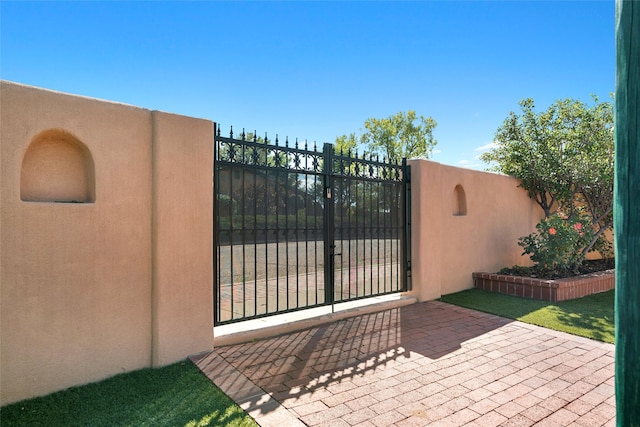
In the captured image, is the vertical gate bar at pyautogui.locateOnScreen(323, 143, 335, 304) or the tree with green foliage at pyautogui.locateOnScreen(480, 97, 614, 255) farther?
the tree with green foliage at pyautogui.locateOnScreen(480, 97, 614, 255)

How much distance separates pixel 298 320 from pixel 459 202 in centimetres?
469

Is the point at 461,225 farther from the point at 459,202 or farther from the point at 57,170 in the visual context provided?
the point at 57,170

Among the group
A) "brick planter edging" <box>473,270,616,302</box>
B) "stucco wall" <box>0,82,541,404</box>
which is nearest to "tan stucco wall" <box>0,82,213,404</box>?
"stucco wall" <box>0,82,541,404</box>

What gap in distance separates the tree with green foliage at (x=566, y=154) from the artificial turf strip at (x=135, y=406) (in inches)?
334

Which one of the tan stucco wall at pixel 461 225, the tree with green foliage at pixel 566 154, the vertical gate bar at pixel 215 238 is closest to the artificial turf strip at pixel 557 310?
the tan stucco wall at pixel 461 225

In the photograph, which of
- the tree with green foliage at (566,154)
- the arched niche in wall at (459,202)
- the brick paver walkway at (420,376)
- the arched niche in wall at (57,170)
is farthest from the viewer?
the tree with green foliage at (566,154)

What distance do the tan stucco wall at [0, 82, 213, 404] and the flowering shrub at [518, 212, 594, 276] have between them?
6.99 metres

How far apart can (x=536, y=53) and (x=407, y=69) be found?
3.10 metres

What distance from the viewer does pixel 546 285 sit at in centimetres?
679

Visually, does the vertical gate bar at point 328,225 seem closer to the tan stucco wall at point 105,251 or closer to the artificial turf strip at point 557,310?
the tan stucco wall at point 105,251

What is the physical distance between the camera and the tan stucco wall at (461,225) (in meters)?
6.67

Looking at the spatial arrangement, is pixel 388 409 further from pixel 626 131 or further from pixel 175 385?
pixel 626 131

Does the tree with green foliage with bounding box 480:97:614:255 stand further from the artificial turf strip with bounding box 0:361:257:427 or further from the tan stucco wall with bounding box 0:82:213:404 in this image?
the artificial turf strip with bounding box 0:361:257:427

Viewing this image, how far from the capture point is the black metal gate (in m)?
4.53
